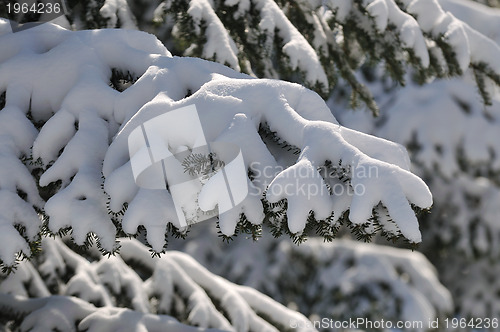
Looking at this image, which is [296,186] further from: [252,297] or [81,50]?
[252,297]

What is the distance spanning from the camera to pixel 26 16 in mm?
2168

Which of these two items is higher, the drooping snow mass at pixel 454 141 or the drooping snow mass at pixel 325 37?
the drooping snow mass at pixel 325 37

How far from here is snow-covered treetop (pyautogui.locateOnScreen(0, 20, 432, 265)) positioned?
1.37 meters

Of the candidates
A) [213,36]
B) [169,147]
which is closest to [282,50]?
[213,36]

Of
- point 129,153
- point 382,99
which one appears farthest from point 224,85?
point 382,99

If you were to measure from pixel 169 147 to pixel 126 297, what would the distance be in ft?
4.54
